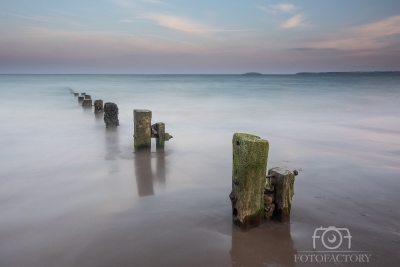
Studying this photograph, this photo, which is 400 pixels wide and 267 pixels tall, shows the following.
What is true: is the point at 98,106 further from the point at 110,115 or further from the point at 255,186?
the point at 255,186

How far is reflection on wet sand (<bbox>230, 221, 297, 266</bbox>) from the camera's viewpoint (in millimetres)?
3525

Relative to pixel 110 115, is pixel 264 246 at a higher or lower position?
lower

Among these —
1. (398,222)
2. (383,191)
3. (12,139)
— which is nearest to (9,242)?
(398,222)

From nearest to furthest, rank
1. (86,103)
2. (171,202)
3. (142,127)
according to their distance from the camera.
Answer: (171,202), (142,127), (86,103)

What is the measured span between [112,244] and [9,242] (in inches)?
52.9

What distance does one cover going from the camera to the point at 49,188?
5.62 m

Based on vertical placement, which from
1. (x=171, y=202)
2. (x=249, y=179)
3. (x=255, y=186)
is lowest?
(x=171, y=202)

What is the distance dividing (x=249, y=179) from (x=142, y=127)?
4.63 m

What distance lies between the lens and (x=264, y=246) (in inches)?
148

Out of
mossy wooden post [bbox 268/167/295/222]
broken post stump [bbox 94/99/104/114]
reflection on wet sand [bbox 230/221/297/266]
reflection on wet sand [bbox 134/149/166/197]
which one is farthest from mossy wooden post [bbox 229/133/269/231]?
broken post stump [bbox 94/99/104/114]

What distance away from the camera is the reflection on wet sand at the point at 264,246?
139 inches

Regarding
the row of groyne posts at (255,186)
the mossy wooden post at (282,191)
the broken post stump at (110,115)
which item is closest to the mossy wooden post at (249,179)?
the row of groyne posts at (255,186)

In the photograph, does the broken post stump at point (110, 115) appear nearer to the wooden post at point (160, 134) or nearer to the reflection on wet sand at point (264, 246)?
the wooden post at point (160, 134)

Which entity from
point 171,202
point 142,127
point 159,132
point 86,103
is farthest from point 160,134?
point 86,103
